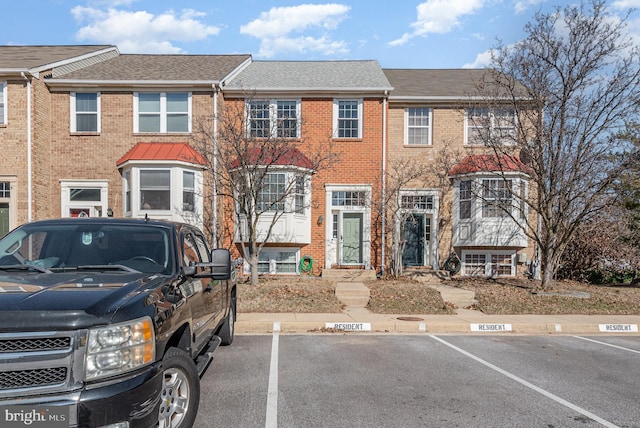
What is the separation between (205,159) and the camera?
48.4 ft

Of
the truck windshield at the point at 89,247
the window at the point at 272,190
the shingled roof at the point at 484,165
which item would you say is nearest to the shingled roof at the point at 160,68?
the window at the point at 272,190

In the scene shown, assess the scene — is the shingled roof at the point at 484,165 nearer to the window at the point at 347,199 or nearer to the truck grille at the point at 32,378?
the window at the point at 347,199

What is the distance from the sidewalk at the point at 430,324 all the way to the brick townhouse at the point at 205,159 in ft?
19.7

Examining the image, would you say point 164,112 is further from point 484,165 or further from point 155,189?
point 484,165

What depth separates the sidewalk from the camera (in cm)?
902

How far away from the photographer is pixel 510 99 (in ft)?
44.8

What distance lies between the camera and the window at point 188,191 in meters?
15.5

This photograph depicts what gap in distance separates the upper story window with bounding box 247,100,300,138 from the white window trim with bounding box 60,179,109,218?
227 inches

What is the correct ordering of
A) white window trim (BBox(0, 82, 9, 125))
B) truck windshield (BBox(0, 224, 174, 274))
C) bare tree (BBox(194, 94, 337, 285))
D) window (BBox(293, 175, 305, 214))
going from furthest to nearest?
1. window (BBox(293, 175, 305, 214))
2. white window trim (BBox(0, 82, 9, 125))
3. bare tree (BBox(194, 94, 337, 285))
4. truck windshield (BBox(0, 224, 174, 274))

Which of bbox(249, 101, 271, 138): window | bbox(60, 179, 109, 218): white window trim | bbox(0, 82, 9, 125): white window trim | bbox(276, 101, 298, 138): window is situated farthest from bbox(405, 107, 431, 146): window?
bbox(0, 82, 9, 125): white window trim

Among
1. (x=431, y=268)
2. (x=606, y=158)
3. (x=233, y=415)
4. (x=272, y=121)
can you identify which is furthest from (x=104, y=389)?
(x=431, y=268)

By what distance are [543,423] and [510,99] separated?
1136 cm

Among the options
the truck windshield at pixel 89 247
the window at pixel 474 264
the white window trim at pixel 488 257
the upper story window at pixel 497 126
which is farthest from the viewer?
the window at pixel 474 264

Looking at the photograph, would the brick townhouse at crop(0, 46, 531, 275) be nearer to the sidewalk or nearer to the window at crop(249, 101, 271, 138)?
the window at crop(249, 101, 271, 138)
